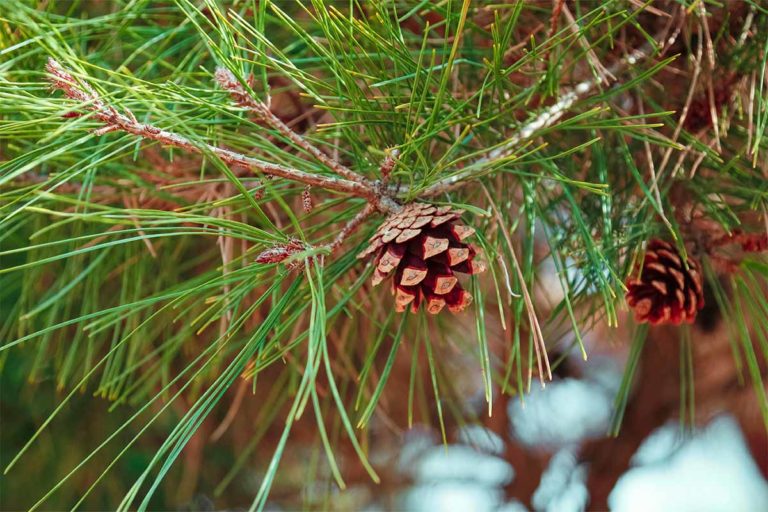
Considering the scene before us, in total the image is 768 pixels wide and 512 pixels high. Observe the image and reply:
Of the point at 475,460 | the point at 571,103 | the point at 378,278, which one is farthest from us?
the point at 475,460

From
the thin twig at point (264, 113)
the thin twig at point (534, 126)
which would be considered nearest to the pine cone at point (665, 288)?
the thin twig at point (534, 126)

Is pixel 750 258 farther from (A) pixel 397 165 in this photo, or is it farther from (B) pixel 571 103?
(A) pixel 397 165

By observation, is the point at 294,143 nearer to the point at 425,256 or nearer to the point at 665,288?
the point at 425,256

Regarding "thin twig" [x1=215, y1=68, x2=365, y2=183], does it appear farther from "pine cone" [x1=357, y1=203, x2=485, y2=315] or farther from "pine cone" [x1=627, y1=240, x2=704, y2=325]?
"pine cone" [x1=627, y1=240, x2=704, y2=325]

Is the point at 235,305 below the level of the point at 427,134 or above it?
below

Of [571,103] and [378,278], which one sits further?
[571,103]

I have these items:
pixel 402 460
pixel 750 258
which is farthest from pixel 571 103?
pixel 402 460
